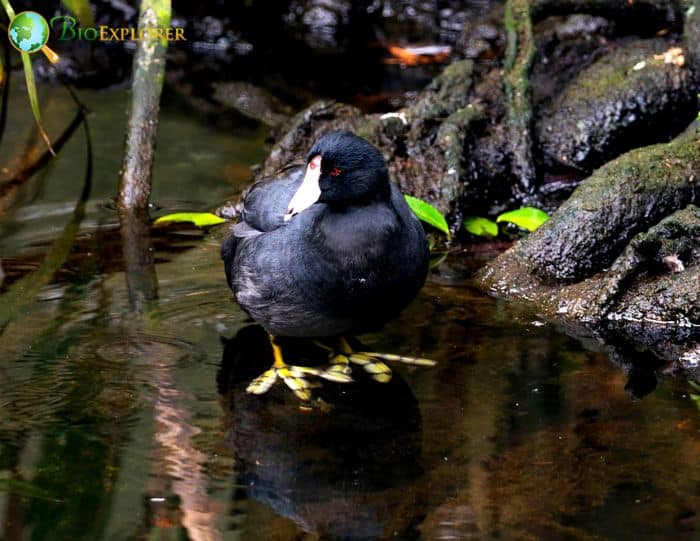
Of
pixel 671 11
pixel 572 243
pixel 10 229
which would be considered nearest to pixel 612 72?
pixel 671 11

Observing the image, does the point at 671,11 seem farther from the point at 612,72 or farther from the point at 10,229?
the point at 10,229

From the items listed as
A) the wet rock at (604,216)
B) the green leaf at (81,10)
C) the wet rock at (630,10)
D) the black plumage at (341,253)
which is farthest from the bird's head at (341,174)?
the wet rock at (630,10)

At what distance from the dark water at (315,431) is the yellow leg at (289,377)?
0.05 m

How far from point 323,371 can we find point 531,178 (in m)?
2.40

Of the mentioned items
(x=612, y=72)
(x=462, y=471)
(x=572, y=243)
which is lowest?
(x=462, y=471)

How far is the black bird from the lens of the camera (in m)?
3.64

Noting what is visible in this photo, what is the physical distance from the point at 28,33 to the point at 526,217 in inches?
103

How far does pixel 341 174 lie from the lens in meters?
3.64

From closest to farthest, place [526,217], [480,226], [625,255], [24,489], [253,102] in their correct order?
1. [24,489]
2. [625,255]
3. [526,217]
4. [480,226]
5. [253,102]

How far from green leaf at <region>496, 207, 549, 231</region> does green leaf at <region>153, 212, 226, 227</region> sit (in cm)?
154

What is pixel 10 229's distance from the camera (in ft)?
17.8

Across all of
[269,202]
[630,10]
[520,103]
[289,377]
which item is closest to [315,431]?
[289,377]

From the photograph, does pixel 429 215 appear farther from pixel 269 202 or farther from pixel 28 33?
pixel 28 33

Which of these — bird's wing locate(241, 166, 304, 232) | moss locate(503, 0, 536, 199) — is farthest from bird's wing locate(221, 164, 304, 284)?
moss locate(503, 0, 536, 199)
